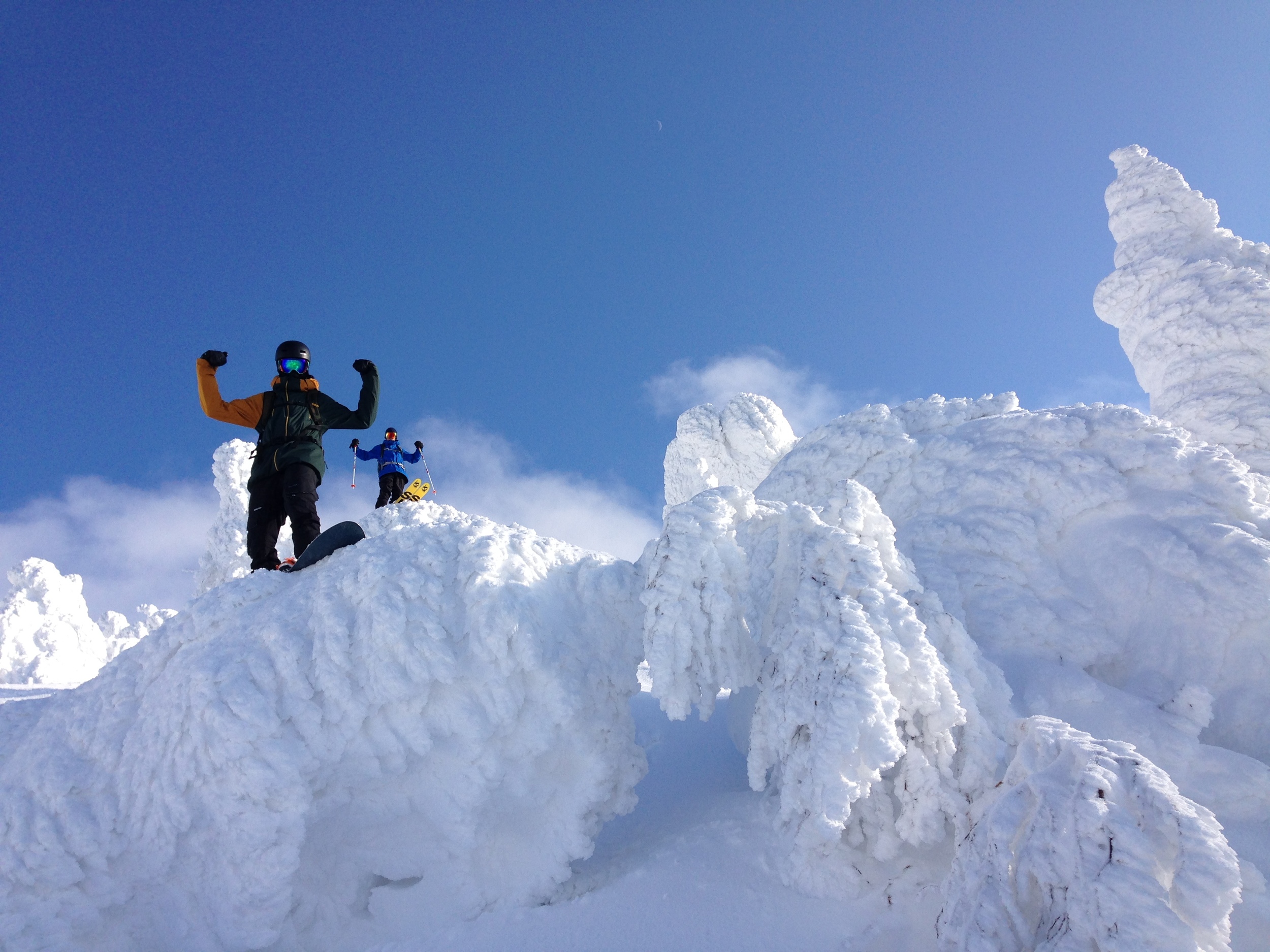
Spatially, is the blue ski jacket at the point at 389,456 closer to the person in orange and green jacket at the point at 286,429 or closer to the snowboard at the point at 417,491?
the snowboard at the point at 417,491

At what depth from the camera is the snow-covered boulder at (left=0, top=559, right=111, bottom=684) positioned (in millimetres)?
12328

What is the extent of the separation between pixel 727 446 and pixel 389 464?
26.6ft

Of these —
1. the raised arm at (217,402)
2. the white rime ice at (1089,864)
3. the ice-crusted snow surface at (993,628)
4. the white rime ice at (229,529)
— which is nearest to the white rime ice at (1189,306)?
the ice-crusted snow surface at (993,628)

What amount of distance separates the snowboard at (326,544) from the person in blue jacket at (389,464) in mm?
5056

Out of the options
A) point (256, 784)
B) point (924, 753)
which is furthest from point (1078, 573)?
point (256, 784)

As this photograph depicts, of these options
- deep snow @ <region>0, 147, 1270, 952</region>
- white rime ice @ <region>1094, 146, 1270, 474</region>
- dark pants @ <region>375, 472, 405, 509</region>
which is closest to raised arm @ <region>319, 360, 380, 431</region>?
deep snow @ <region>0, 147, 1270, 952</region>

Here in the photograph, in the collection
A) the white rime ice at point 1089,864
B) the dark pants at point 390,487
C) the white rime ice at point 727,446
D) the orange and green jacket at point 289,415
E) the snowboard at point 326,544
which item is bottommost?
the white rime ice at point 1089,864

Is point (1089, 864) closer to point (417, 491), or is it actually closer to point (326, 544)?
point (326, 544)

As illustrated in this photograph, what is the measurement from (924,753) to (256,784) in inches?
152

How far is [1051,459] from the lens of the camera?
5.68m

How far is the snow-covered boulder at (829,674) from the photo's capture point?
131 inches

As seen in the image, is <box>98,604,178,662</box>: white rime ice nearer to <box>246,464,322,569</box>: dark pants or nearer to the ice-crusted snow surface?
<box>246,464,322,569</box>: dark pants

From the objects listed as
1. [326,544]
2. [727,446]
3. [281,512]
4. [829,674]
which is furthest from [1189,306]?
[281,512]

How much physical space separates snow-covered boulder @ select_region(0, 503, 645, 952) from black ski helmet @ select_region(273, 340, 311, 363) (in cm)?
217
